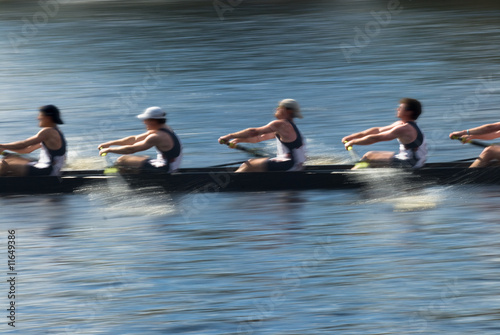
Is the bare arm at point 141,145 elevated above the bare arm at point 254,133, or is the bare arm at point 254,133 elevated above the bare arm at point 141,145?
the bare arm at point 141,145

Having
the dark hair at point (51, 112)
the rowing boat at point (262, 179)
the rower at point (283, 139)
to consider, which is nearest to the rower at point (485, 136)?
the rowing boat at point (262, 179)

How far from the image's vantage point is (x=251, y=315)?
903 centimetres

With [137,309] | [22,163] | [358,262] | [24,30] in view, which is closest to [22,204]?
[22,163]

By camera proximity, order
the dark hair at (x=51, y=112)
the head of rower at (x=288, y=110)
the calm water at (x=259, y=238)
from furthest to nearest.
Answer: the dark hair at (x=51, y=112)
the head of rower at (x=288, y=110)
the calm water at (x=259, y=238)

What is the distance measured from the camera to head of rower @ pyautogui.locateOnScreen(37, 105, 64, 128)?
1302 centimetres

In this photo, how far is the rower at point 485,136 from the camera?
12.5 metres

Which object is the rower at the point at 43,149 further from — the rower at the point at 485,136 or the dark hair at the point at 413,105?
the rower at the point at 485,136

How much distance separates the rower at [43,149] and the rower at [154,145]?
69 centimetres

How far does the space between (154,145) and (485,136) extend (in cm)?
461

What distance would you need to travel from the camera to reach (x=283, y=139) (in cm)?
1302

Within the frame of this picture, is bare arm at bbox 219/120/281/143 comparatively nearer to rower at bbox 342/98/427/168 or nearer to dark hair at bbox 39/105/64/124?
rower at bbox 342/98/427/168

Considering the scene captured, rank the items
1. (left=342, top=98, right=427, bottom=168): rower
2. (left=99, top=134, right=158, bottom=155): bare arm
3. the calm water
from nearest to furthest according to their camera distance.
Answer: the calm water → (left=342, top=98, right=427, bottom=168): rower → (left=99, top=134, right=158, bottom=155): bare arm

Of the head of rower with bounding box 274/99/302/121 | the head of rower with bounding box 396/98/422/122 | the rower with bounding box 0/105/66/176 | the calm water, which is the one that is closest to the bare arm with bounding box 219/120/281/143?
the head of rower with bounding box 274/99/302/121

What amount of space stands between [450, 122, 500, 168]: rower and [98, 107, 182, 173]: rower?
3876 millimetres
